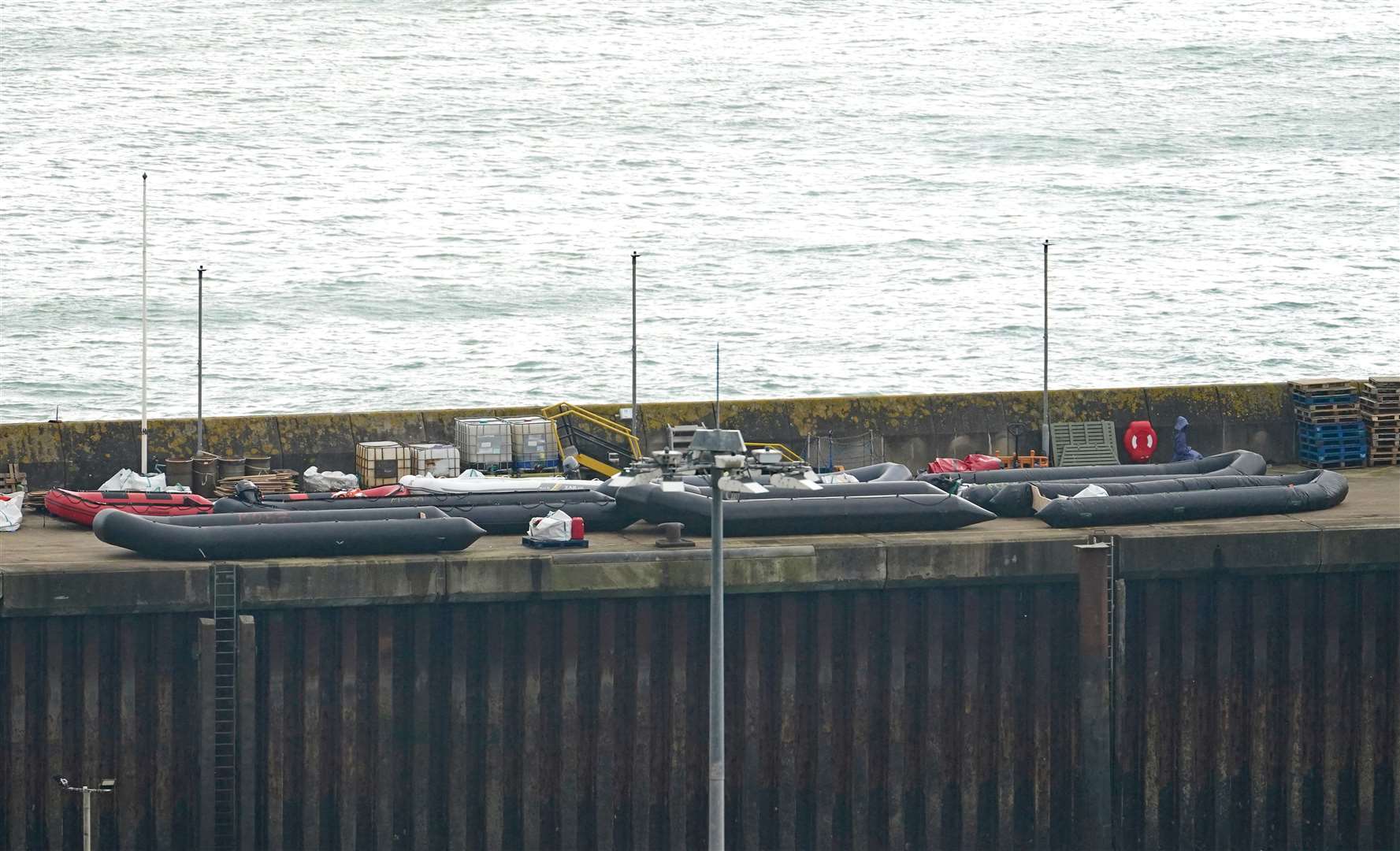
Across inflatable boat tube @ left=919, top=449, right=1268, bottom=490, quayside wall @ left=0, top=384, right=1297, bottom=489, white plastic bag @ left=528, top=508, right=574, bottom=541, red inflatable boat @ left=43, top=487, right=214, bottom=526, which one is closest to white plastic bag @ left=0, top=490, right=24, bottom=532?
red inflatable boat @ left=43, top=487, right=214, bottom=526

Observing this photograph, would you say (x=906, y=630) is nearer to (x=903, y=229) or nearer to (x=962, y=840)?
(x=962, y=840)

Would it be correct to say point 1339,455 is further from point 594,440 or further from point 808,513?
point 594,440

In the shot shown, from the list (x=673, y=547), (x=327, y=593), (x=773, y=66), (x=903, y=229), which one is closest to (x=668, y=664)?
(x=673, y=547)

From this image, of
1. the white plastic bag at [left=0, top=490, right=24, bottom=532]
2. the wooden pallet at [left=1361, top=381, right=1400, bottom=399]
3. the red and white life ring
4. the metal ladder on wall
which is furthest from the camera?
the wooden pallet at [left=1361, top=381, right=1400, bottom=399]

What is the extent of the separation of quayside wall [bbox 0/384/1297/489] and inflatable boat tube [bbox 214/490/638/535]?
2.67m

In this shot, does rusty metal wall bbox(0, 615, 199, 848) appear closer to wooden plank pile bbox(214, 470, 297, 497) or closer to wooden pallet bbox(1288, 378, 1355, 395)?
wooden plank pile bbox(214, 470, 297, 497)

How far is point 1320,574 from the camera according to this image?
97.9 ft

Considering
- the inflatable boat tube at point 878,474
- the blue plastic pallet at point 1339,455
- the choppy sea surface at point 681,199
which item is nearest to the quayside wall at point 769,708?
the inflatable boat tube at point 878,474

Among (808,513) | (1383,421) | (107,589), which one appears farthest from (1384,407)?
(107,589)

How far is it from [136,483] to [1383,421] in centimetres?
1997

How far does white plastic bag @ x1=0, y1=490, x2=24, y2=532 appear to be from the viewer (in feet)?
98.6

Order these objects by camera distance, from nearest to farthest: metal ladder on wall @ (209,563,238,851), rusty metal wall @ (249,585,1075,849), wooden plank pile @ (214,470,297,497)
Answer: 1. metal ladder on wall @ (209,563,238,851)
2. rusty metal wall @ (249,585,1075,849)
3. wooden plank pile @ (214,470,297,497)

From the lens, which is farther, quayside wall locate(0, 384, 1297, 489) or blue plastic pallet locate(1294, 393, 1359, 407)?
blue plastic pallet locate(1294, 393, 1359, 407)

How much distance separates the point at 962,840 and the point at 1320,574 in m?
6.18
